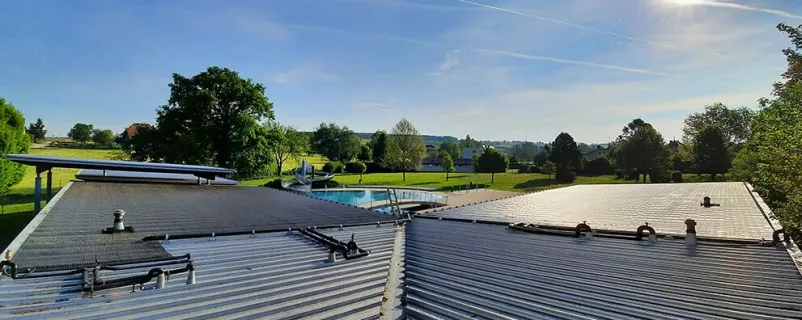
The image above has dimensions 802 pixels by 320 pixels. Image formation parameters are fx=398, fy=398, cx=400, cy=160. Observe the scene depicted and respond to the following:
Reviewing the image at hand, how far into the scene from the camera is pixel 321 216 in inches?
401

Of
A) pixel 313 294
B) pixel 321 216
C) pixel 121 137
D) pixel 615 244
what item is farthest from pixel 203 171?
pixel 121 137

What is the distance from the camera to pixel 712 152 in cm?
4366

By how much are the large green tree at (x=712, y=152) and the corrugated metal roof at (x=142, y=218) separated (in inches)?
1862

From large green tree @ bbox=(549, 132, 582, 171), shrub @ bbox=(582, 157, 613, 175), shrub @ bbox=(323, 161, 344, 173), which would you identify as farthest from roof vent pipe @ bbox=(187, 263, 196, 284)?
shrub @ bbox=(582, 157, 613, 175)

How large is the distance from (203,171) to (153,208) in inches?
252

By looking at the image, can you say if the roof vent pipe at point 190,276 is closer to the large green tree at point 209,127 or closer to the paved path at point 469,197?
the paved path at point 469,197

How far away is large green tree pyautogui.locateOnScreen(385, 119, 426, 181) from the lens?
5362 cm

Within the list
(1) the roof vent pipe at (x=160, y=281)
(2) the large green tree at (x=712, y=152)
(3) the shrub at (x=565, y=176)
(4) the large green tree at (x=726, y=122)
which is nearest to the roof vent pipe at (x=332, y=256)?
(1) the roof vent pipe at (x=160, y=281)

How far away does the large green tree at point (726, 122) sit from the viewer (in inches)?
2037

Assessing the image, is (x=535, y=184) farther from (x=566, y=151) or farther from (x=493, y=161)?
(x=566, y=151)

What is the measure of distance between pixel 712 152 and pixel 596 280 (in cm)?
4971

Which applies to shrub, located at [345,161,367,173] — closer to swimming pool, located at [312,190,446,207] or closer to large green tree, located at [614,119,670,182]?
swimming pool, located at [312,190,446,207]

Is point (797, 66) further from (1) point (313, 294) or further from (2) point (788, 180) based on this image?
(1) point (313, 294)

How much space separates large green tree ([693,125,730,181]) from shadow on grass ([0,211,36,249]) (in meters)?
56.3
